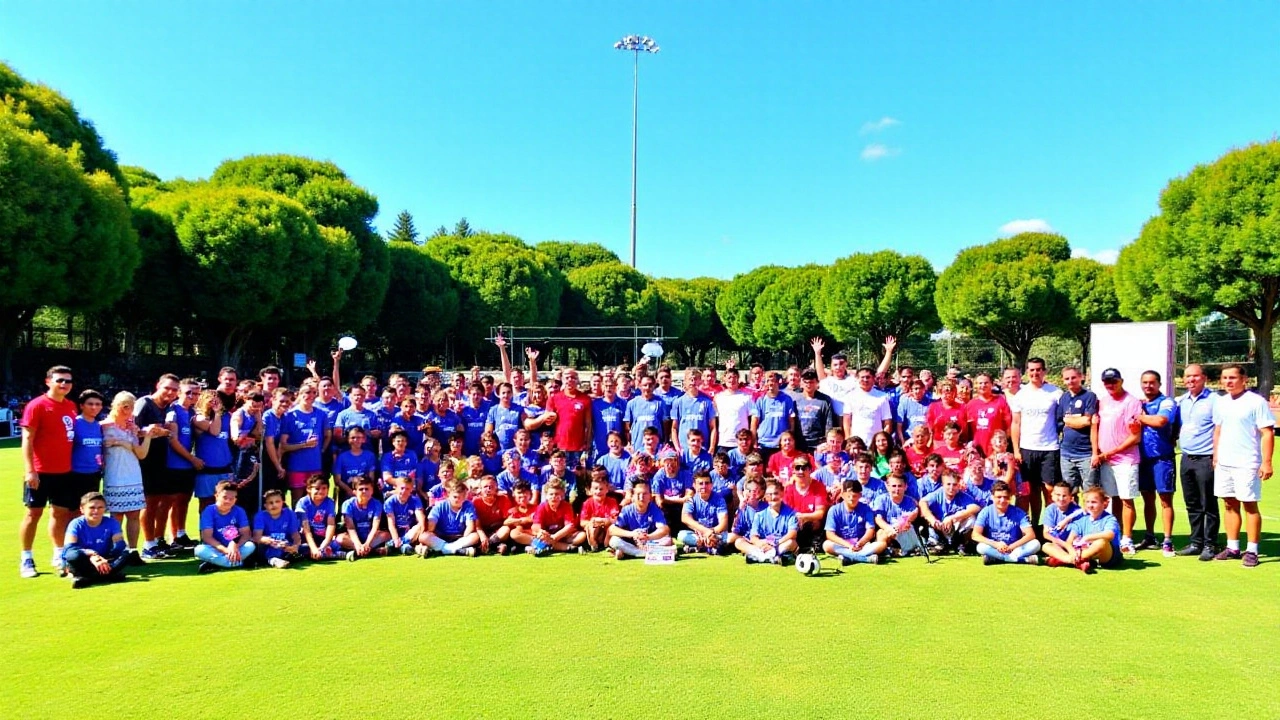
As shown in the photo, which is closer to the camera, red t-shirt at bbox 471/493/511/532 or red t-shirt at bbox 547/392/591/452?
red t-shirt at bbox 471/493/511/532

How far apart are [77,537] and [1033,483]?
8.34 metres

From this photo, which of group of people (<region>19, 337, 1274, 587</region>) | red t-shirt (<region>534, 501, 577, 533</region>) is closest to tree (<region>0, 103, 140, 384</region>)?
group of people (<region>19, 337, 1274, 587</region>)

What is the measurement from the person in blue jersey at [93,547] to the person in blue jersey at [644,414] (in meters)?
4.72

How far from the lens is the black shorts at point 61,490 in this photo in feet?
20.2

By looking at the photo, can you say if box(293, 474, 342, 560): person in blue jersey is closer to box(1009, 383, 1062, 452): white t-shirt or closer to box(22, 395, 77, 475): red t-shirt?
box(22, 395, 77, 475): red t-shirt

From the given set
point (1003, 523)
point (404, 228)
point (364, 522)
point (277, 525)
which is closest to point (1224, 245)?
point (1003, 523)

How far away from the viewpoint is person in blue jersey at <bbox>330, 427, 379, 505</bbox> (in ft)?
25.7

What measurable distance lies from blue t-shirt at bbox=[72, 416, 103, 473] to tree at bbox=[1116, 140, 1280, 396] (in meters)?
25.5

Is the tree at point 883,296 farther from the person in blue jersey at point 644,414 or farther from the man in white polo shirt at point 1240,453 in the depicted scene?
the man in white polo shirt at point 1240,453

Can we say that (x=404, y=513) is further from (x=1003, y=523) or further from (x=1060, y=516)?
(x=1060, y=516)

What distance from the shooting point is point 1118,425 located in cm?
717

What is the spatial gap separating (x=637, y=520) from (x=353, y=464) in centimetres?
295

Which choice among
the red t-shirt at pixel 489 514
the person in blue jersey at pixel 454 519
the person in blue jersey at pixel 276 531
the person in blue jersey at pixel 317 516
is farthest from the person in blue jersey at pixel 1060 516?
the person in blue jersey at pixel 276 531

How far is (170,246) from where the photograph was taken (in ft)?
89.5
